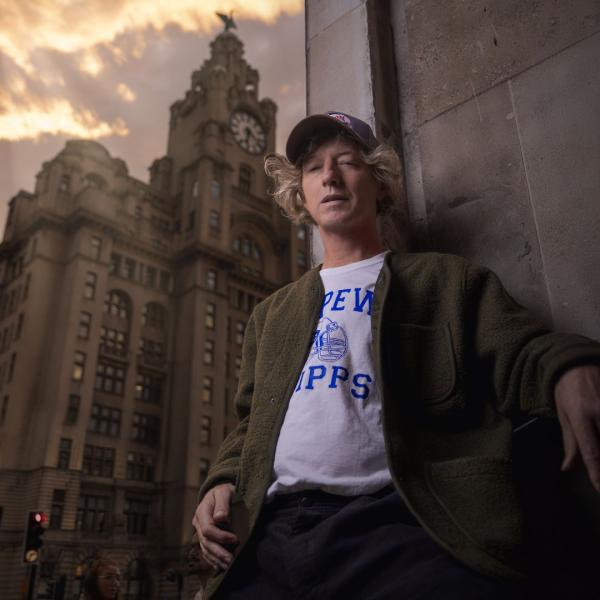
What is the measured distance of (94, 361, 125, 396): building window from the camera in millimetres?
38141

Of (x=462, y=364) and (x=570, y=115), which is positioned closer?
(x=462, y=364)

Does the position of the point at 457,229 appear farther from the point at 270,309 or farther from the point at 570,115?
the point at 270,309

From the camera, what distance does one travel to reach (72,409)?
115 feet

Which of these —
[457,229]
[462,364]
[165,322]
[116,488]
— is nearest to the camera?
[462,364]

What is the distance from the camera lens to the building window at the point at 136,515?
120 ft

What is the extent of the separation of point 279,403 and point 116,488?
3784cm

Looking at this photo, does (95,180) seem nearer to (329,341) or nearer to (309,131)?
(309,131)

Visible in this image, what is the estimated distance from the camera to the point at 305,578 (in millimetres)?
1499

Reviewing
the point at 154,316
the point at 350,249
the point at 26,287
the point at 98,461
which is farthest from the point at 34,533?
the point at 154,316

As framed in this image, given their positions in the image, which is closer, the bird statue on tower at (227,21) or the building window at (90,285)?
the building window at (90,285)

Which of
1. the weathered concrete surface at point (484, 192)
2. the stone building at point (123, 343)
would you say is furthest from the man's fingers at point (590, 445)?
the stone building at point (123, 343)

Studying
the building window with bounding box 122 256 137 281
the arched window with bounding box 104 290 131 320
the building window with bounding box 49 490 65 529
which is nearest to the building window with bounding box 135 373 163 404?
the arched window with bounding box 104 290 131 320

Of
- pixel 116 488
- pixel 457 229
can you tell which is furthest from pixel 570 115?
pixel 116 488

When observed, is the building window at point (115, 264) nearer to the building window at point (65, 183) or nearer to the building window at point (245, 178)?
the building window at point (65, 183)
